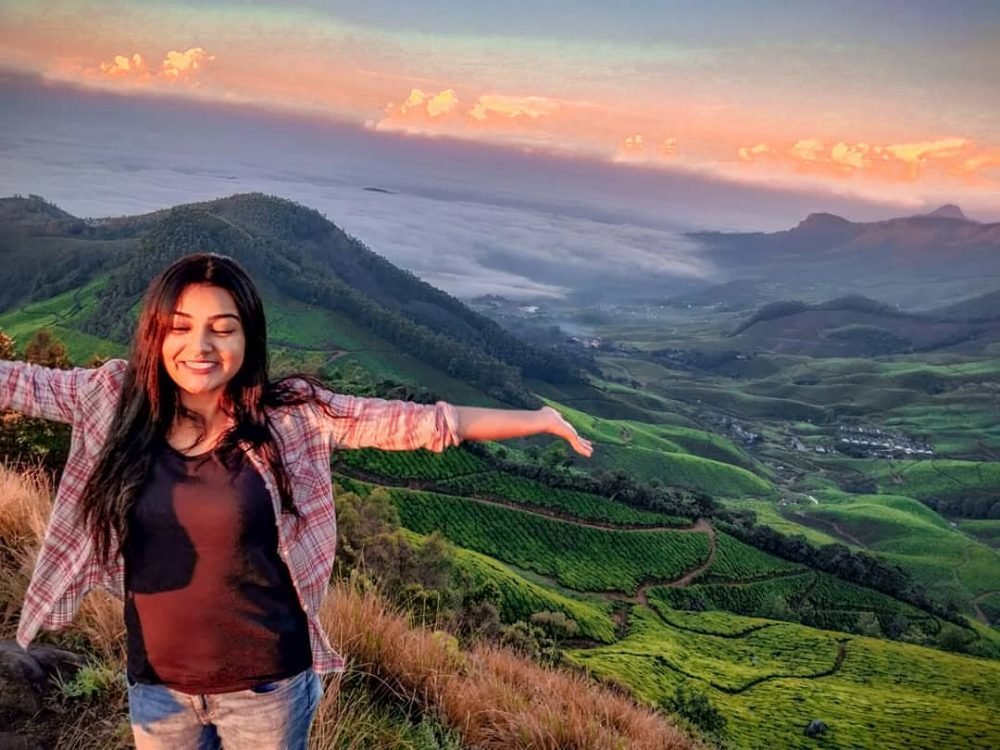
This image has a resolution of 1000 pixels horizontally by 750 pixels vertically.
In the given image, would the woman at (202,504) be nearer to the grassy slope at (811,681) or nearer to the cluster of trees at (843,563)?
the grassy slope at (811,681)

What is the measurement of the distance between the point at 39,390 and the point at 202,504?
645 mm

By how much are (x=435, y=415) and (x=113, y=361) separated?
1052 millimetres

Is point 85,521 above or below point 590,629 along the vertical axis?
above

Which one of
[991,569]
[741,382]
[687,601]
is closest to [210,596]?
[687,601]

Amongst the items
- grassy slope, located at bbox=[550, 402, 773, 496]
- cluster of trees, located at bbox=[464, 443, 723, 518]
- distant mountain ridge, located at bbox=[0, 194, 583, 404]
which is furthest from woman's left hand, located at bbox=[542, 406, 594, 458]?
grassy slope, located at bbox=[550, 402, 773, 496]

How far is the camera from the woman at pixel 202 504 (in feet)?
7.25

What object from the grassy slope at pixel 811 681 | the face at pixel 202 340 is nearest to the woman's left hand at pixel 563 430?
the face at pixel 202 340

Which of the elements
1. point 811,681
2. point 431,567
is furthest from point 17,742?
point 811,681

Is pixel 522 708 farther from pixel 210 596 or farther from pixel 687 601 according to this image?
pixel 687 601

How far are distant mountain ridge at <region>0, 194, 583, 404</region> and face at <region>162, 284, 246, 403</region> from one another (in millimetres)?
84190

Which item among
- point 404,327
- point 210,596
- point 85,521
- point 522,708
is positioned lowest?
point 404,327

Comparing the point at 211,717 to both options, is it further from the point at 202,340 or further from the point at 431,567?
the point at 431,567

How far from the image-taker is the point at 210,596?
2230 millimetres

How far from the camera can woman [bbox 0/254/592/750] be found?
221 centimetres
